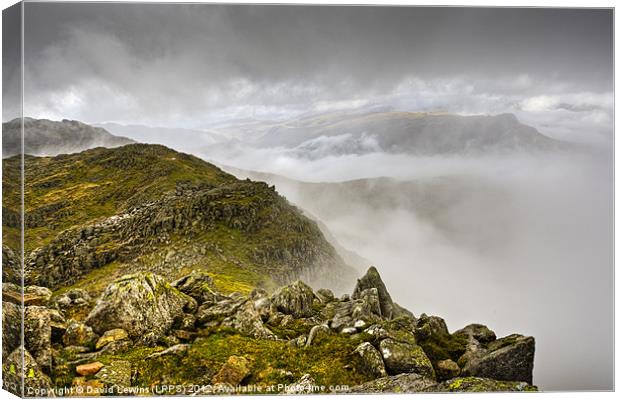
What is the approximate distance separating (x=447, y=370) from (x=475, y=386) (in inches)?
37.4

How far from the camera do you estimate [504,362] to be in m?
19.6

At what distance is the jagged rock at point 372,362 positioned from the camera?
19.1m

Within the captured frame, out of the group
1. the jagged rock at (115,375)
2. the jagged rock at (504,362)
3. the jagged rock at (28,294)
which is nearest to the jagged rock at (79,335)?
the jagged rock at (115,375)

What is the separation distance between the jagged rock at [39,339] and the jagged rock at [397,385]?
361 inches

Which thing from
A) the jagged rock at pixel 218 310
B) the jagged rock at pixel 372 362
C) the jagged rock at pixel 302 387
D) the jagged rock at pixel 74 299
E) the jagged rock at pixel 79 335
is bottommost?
the jagged rock at pixel 302 387

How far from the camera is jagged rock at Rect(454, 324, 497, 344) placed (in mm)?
20438

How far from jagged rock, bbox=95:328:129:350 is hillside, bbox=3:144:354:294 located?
1539 mm

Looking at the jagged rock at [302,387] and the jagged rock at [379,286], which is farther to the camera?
the jagged rock at [379,286]

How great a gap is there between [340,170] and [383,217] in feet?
7.27

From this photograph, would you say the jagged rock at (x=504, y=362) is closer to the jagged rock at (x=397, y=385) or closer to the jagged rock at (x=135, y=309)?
the jagged rock at (x=397, y=385)

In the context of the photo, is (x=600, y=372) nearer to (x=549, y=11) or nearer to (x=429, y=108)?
(x=429, y=108)

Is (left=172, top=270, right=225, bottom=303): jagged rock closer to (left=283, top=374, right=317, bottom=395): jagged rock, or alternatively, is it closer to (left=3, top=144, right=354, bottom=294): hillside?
(left=3, top=144, right=354, bottom=294): hillside

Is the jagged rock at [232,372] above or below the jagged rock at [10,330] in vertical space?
below

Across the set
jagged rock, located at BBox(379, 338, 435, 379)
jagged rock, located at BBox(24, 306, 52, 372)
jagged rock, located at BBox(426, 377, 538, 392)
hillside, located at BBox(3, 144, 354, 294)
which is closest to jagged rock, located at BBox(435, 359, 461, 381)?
jagged rock, located at BBox(426, 377, 538, 392)
